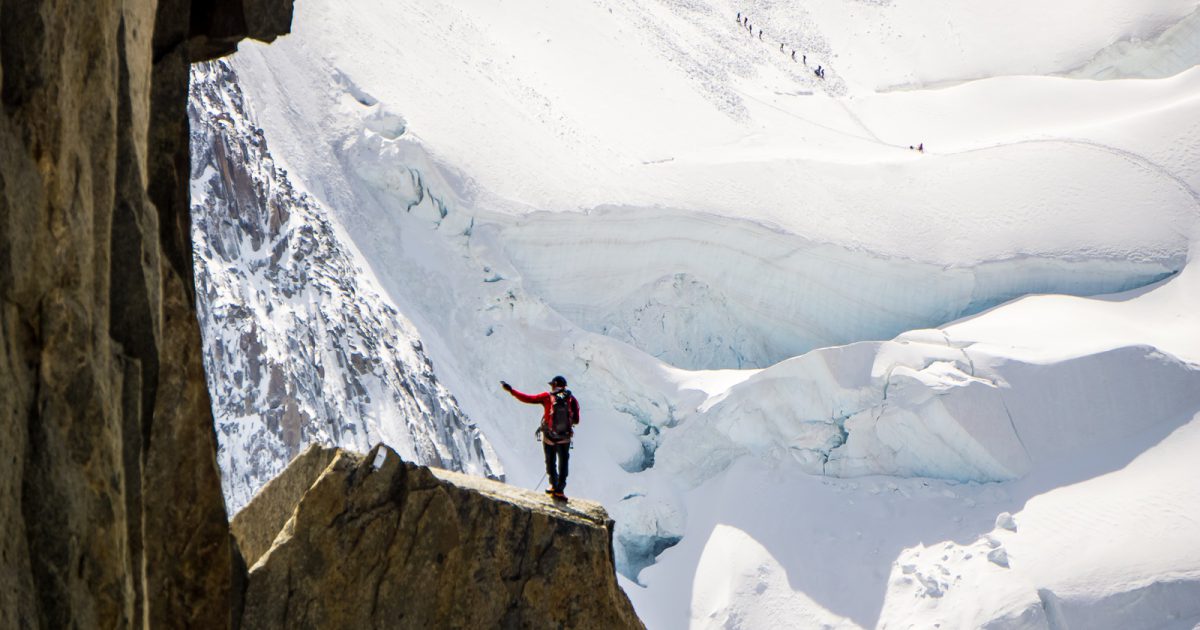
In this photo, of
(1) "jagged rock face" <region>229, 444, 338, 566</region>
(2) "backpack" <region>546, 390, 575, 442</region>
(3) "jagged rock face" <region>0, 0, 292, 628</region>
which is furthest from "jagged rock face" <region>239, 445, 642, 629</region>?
(3) "jagged rock face" <region>0, 0, 292, 628</region>

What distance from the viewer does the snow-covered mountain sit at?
23219mm

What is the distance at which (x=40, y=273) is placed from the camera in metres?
4.97

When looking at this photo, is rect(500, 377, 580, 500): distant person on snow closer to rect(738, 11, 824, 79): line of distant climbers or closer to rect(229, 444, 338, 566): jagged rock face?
rect(229, 444, 338, 566): jagged rock face

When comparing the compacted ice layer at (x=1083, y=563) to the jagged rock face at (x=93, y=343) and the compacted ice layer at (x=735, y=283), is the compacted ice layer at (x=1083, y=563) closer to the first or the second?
the compacted ice layer at (x=735, y=283)

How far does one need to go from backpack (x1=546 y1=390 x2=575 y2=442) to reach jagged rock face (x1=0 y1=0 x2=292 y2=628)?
3.12m

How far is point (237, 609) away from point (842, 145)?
25.5 m

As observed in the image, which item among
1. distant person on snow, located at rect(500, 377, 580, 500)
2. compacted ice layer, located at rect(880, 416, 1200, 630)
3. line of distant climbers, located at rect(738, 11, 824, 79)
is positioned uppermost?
distant person on snow, located at rect(500, 377, 580, 500)

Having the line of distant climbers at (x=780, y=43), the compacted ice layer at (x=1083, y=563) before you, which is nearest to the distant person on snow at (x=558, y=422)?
the compacted ice layer at (x=1083, y=563)

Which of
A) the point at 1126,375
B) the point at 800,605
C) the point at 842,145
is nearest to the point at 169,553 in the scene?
the point at 800,605

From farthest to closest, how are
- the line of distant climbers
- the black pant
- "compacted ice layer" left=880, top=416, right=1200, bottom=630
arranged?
the line of distant climbers < "compacted ice layer" left=880, top=416, right=1200, bottom=630 < the black pant

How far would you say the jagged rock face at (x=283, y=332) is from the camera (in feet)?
66.4

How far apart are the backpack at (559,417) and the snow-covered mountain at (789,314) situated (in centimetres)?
1144

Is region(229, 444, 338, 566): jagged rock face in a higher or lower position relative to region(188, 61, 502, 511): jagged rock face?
higher

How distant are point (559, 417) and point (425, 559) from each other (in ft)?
5.00
